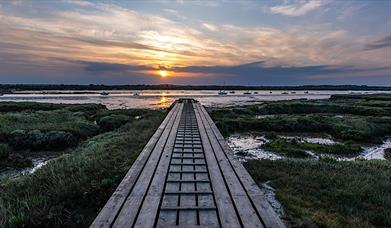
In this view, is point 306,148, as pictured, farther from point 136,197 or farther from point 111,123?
point 111,123

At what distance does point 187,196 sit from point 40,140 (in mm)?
17543

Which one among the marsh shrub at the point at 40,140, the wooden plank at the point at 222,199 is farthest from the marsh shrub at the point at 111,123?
the wooden plank at the point at 222,199

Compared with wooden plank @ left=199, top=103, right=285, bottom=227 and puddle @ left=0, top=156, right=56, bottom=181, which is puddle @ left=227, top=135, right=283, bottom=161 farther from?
puddle @ left=0, top=156, right=56, bottom=181

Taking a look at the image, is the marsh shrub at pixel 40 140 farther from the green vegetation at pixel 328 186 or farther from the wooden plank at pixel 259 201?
the wooden plank at pixel 259 201

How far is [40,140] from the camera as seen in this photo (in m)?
18.9

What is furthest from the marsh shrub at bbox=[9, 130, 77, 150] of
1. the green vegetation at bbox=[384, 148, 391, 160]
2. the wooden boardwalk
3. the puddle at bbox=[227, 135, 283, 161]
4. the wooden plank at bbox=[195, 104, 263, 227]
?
the green vegetation at bbox=[384, 148, 391, 160]

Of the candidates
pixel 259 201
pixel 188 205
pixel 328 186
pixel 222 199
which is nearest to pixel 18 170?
pixel 188 205

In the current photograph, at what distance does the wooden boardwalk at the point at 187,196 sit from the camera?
406 cm

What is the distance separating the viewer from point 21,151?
57.6 ft

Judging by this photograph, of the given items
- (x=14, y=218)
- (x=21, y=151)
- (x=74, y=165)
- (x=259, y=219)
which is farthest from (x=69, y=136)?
(x=259, y=219)

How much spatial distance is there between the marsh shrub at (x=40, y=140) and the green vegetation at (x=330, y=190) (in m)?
14.1

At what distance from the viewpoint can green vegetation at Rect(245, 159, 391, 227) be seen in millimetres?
6285

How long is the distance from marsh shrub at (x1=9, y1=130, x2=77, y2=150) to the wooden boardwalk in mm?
13816

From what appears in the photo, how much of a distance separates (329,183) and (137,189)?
6784 mm
